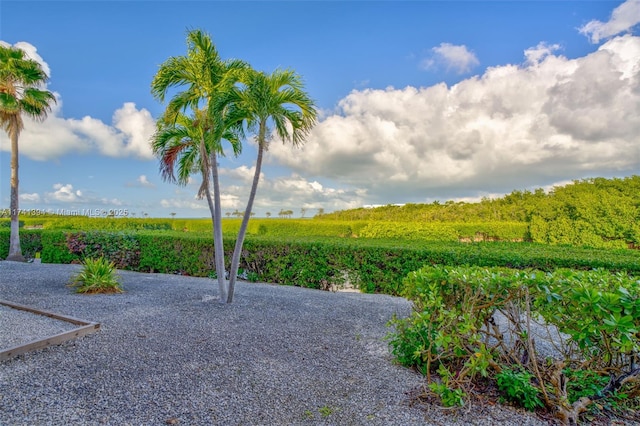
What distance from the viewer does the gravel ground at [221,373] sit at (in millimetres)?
2467

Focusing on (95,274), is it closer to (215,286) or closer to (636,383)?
(215,286)

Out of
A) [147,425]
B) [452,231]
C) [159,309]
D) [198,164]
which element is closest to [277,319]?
[159,309]

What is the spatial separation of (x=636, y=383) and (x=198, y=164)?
642 cm

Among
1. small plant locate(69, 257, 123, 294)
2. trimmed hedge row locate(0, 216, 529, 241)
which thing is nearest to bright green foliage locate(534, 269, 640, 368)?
small plant locate(69, 257, 123, 294)

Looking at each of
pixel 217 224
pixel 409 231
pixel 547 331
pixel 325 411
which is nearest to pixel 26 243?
pixel 217 224

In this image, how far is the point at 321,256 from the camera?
24.3 feet

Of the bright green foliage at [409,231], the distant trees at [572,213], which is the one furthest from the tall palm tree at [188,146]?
the distant trees at [572,213]

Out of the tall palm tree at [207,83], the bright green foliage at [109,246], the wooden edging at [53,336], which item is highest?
the tall palm tree at [207,83]

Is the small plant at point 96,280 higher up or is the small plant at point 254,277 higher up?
the small plant at point 96,280

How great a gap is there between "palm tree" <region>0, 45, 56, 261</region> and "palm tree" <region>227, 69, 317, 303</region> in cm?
997

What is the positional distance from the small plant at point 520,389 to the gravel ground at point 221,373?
0.14 metres

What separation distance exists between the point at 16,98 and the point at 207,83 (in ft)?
31.5

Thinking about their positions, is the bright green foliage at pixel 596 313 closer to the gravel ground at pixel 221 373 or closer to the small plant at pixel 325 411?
the gravel ground at pixel 221 373

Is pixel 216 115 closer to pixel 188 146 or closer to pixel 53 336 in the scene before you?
pixel 188 146
